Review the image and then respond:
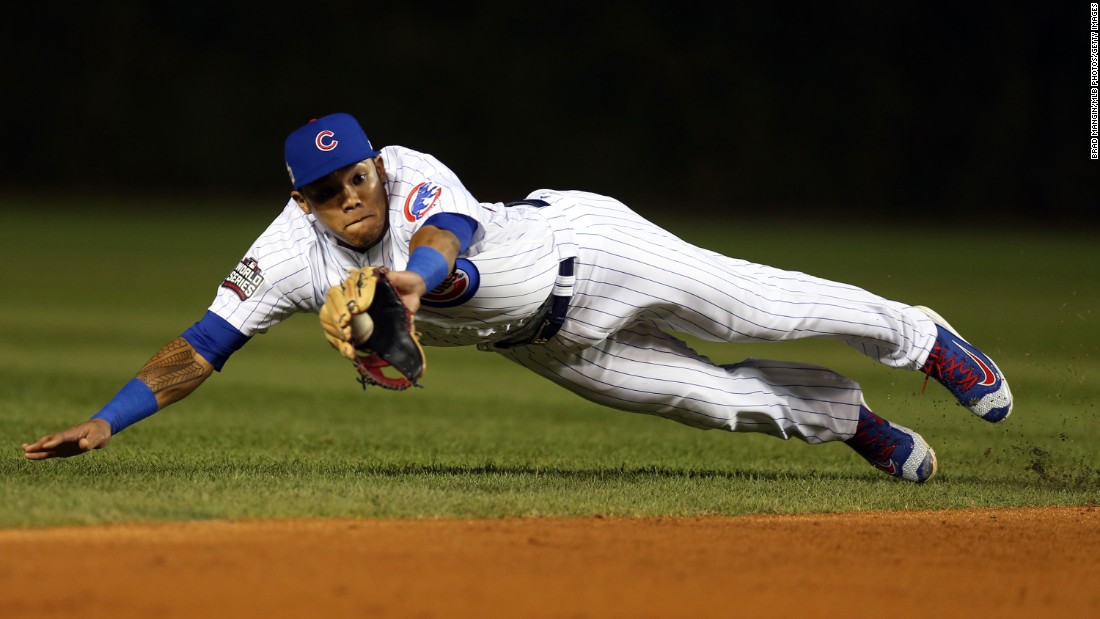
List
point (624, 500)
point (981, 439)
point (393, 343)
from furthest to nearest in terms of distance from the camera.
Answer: point (981, 439)
point (624, 500)
point (393, 343)

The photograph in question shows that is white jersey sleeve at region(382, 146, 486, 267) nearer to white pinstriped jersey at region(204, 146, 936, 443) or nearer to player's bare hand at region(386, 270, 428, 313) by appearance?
white pinstriped jersey at region(204, 146, 936, 443)

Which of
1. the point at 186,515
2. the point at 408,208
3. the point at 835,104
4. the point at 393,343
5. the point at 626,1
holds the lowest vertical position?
the point at 186,515

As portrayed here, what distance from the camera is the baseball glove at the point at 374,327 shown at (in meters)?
3.11

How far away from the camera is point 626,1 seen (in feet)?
64.5

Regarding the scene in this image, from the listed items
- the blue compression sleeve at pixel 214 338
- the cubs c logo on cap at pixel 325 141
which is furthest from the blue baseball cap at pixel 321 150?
the blue compression sleeve at pixel 214 338

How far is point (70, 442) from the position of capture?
3557mm

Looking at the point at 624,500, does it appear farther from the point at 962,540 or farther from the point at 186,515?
the point at 186,515

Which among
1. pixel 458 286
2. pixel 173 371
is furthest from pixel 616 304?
pixel 173 371

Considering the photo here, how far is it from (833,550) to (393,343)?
125cm

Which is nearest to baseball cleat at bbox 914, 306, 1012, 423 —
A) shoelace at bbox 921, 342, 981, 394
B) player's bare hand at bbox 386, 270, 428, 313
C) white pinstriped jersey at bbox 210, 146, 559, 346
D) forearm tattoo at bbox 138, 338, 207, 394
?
shoelace at bbox 921, 342, 981, 394

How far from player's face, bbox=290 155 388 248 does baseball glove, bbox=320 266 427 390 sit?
41cm

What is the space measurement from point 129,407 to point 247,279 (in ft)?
1.63

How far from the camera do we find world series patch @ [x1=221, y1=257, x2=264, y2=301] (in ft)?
12.2

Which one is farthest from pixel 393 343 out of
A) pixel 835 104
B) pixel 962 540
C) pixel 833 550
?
pixel 835 104
